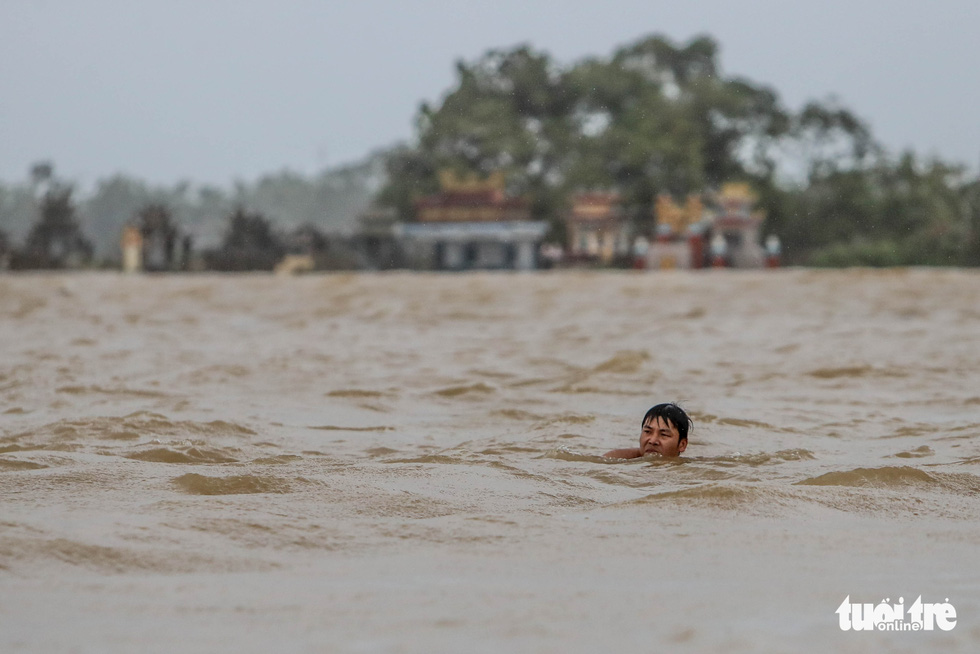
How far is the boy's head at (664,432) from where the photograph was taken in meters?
4.51

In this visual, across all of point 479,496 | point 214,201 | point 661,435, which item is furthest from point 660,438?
point 214,201

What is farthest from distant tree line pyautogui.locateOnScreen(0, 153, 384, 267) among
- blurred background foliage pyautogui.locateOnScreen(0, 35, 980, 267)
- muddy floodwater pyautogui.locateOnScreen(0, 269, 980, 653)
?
muddy floodwater pyautogui.locateOnScreen(0, 269, 980, 653)

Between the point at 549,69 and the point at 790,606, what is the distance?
29.9 m

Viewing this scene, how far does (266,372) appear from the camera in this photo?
7590 mm

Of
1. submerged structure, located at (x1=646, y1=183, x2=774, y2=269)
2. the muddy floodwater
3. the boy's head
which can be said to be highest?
submerged structure, located at (x1=646, y1=183, x2=774, y2=269)

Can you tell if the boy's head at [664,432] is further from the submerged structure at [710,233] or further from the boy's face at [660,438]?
the submerged structure at [710,233]

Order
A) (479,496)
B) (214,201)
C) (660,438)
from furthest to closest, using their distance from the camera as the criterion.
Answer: (214,201)
(660,438)
(479,496)

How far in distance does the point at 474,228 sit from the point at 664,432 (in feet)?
85.0

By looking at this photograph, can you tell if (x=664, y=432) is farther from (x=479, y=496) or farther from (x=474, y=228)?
(x=474, y=228)

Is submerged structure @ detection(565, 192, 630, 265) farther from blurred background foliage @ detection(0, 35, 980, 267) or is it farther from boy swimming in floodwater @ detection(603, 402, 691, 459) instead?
boy swimming in floodwater @ detection(603, 402, 691, 459)

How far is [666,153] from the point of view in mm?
28094

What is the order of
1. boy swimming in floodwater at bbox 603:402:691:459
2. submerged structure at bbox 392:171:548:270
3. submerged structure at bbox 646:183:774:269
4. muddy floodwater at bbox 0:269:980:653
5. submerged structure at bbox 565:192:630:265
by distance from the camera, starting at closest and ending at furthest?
muddy floodwater at bbox 0:269:980:653 < boy swimming in floodwater at bbox 603:402:691:459 < submerged structure at bbox 646:183:774:269 < submerged structure at bbox 565:192:630:265 < submerged structure at bbox 392:171:548:270

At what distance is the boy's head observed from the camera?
4.51 metres

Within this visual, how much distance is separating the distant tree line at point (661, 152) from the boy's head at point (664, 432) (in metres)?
23.4
